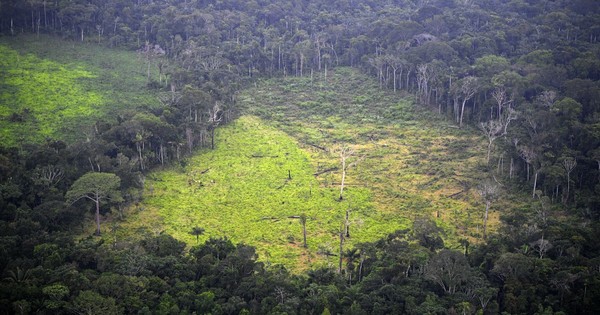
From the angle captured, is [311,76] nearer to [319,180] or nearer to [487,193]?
[319,180]

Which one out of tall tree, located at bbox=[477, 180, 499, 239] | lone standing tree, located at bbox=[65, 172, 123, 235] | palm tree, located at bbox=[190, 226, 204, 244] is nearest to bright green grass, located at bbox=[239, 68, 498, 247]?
tall tree, located at bbox=[477, 180, 499, 239]

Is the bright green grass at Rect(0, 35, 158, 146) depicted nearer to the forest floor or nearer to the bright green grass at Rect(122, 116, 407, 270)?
the forest floor

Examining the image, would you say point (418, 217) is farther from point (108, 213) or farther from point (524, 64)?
point (524, 64)

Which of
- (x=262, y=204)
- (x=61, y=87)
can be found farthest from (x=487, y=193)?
(x=61, y=87)

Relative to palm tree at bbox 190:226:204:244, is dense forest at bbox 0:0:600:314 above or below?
above

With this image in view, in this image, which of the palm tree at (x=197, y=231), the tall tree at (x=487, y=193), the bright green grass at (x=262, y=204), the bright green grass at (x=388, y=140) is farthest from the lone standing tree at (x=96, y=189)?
the tall tree at (x=487, y=193)

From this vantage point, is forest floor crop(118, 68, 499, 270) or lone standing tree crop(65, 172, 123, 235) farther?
forest floor crop(118, 68, 499, 270)

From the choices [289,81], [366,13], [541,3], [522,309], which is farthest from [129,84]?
[541,3]
